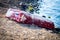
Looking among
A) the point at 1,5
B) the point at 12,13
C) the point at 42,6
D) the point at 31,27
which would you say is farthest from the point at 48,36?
the point at 1,5

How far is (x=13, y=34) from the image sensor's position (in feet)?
5.74

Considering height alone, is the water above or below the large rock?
above

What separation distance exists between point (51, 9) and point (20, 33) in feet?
1.28

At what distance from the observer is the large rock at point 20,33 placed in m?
1.70

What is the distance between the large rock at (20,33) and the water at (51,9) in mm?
127

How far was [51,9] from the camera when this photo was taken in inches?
68.9

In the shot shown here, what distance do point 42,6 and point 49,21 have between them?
6.8 inches

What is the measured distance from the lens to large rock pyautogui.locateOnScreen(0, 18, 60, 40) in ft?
5.59

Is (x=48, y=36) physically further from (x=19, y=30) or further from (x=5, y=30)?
(x=5, y=30)

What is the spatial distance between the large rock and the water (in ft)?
0.42

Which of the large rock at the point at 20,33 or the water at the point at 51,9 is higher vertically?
the water at the point at 51,9

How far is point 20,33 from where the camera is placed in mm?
1739

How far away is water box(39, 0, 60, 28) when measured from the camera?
1709mm

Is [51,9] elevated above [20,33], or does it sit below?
above
